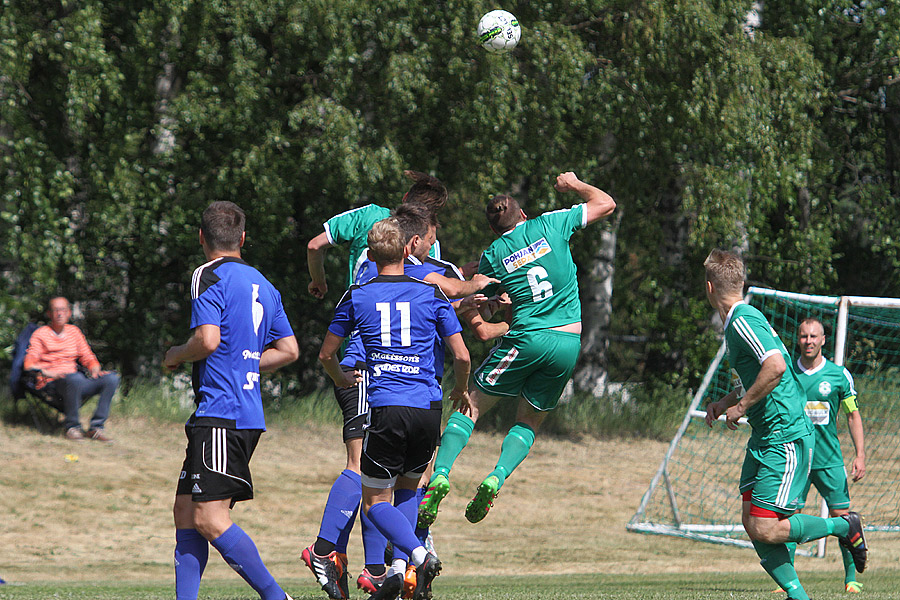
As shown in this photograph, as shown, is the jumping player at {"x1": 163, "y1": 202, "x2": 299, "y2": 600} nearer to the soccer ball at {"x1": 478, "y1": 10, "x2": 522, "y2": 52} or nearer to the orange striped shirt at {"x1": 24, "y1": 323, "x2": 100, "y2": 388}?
the soccer ball at {"x1": 478, "y1": 10, "x2": 522, "y2": 52}

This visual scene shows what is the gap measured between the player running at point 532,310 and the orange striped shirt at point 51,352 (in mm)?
7283

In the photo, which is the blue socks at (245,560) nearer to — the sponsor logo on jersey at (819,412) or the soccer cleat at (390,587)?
the soccer cleat at (390,587)

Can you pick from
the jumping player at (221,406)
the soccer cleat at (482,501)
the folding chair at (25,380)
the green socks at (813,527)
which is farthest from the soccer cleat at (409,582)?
the folding chair at (25,380)

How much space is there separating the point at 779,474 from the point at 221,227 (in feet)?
11.2

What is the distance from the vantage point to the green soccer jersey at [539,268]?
6.52 meters

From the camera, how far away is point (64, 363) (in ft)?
40.3

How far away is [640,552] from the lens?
1100cm

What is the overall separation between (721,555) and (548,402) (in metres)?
5.48

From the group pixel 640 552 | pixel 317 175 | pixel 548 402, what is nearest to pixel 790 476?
pixel 548 402

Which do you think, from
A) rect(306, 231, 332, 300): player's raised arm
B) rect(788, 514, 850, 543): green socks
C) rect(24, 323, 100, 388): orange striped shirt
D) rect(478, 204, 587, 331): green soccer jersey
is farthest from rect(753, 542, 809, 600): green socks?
rect(24, 323, 100, 388): orange striped shirt

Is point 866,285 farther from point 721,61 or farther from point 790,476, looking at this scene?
point 790,476

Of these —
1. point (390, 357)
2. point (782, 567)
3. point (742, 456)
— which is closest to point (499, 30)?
point (390, 357)

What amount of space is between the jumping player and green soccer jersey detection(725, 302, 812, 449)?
8.71 feet

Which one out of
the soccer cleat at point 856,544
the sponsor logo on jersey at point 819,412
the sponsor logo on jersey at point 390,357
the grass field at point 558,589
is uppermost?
the sponsor logo on jersey at point 390,357
